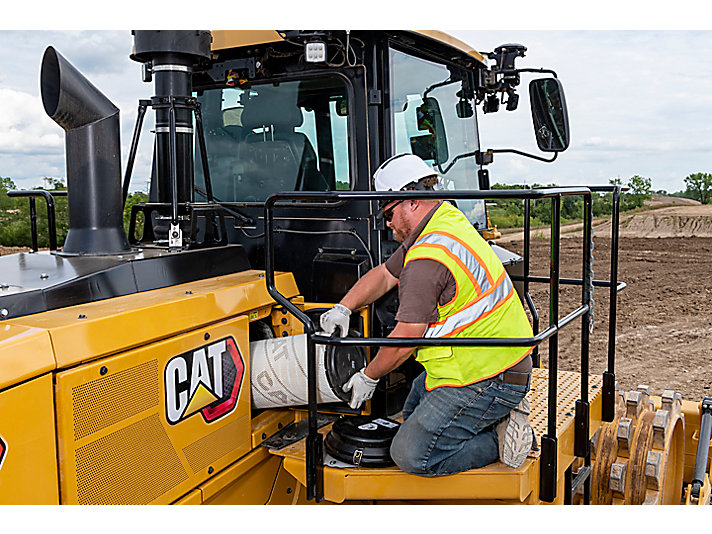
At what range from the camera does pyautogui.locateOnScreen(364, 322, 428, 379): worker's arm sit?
258 centimetres

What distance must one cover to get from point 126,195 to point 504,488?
7.85 ft

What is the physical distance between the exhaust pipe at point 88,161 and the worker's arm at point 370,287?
1.00m

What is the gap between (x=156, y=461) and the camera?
2.37 meters

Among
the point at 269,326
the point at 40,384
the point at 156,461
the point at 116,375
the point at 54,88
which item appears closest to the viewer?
the point at 40,384

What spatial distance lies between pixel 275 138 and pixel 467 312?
1.43 meters

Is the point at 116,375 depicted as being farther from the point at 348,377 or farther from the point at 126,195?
the point at 126,195

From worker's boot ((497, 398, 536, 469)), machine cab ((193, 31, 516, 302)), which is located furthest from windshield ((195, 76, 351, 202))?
worker's boot ((497, 398, 536, 469))

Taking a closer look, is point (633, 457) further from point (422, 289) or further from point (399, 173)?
point (399, 173)

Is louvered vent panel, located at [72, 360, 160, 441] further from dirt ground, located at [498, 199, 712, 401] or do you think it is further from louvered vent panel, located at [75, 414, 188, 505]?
dirt ground, located at [498, 199, 712, 401]

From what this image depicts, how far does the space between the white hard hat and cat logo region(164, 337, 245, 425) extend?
0.92 metres

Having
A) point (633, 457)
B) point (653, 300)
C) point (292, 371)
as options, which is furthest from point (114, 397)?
point (653, 300)

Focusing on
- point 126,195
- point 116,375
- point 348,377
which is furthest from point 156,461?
point 126,195

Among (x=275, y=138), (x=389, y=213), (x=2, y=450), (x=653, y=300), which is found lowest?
(x=653, y=300)

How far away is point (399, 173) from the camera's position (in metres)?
2.91
